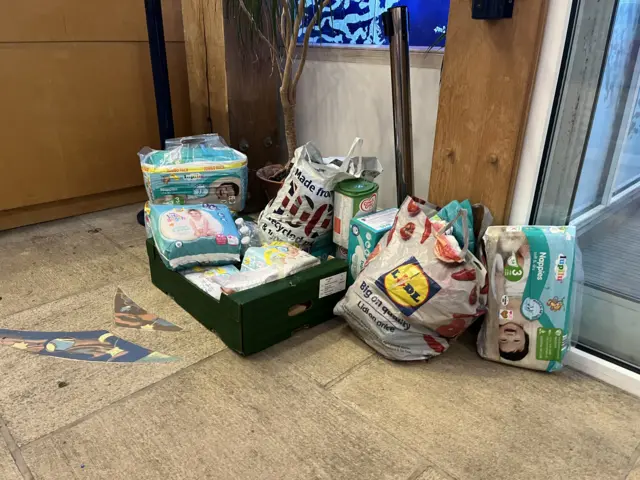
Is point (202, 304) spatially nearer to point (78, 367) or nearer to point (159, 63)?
point (78, 367)

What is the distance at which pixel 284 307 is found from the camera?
1.57 metres

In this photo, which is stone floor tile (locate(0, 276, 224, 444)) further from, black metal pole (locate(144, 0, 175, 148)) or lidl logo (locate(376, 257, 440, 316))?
black metal pole (locate(144, 0, 175, 148))

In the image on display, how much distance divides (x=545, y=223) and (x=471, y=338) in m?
0.45

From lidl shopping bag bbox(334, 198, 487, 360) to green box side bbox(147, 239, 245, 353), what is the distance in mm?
362

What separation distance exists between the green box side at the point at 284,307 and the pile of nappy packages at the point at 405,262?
0.24 feet

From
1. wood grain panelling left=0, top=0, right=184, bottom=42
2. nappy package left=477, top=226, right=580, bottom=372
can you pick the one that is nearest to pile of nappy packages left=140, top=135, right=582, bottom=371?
nappy package left=477, top=226, right=580, bottom=372

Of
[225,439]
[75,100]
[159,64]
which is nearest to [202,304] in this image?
[225,439]

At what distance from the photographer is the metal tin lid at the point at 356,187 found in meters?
1.84

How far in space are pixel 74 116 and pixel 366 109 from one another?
4.81ft

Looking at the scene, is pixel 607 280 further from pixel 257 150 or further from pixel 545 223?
pixel 257 150

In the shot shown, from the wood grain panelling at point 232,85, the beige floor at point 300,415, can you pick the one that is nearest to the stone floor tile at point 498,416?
the beige floor at point 300,415

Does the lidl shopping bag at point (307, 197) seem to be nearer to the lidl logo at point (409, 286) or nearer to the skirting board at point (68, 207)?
the lidl logo at point (409, 286)

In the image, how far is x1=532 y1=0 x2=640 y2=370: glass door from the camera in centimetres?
141

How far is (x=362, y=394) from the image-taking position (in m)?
1.39
